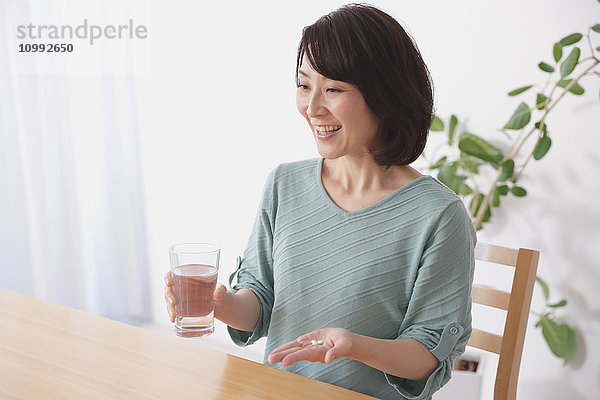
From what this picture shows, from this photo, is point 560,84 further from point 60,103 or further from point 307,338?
point 60,103

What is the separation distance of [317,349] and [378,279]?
319 mm

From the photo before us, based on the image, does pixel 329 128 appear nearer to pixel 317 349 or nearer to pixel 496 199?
pixel 317 349

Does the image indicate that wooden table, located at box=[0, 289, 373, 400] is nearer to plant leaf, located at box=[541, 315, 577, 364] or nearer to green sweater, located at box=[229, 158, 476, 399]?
green sweater, located at box=[229, 158, 476, 399]

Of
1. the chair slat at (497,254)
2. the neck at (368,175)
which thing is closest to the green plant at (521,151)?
the chair slat at (497,254)

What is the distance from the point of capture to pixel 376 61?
121 cm

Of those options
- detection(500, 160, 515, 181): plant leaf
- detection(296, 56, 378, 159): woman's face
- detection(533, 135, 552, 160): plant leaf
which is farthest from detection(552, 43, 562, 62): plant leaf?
detection(296, 56, 378, 159): woman's face

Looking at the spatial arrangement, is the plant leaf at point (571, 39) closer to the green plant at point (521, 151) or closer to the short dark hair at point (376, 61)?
the green plant at point (521, 151)

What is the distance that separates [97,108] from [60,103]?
22cm

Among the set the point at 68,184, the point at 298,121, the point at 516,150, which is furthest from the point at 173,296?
the point at 68,184

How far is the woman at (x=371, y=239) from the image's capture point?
1209 mm

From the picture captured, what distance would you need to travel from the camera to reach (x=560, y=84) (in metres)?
2.19

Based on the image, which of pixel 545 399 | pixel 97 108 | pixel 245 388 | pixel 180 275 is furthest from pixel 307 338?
pixel 97 108

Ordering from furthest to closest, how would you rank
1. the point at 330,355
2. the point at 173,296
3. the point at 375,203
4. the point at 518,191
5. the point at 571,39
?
the point at 518,191 → the point at 571,39 → the point at 375,203 → the point at 173,296 → the point at 330,355

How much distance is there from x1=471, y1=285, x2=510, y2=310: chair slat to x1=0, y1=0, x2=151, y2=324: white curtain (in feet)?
7.27
